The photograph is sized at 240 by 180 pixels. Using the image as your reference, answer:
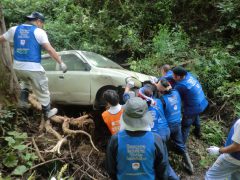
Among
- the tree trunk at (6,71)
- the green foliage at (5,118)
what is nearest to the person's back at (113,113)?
the green foliage at (5,118)

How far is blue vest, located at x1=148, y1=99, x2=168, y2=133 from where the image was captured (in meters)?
4.84

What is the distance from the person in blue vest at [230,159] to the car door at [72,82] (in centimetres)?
356

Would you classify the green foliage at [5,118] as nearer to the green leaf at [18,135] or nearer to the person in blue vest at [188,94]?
the green leaf at [18,135]

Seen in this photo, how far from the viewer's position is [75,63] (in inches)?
298

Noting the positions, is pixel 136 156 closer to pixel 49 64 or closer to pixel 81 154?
pixel 81 154

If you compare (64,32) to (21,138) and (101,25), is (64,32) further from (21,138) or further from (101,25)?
(21,138)

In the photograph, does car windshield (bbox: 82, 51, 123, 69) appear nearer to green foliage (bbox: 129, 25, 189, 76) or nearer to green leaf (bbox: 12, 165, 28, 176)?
green foliage (bbox: 129, 25, 189, 76)

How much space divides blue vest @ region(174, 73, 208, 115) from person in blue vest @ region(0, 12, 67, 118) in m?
2.07

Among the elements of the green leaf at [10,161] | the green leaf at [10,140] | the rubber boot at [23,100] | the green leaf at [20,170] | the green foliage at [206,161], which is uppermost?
the rubber boot at [23,100]

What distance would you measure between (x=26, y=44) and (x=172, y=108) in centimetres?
253

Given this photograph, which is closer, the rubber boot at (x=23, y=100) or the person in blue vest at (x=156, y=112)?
the person in blue vest at (x=156, y=112)

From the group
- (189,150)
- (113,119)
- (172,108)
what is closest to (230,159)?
(172,108)

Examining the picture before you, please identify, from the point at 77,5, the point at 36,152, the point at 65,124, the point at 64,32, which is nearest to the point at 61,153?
the point at 36,152

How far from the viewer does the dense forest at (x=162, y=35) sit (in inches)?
341
